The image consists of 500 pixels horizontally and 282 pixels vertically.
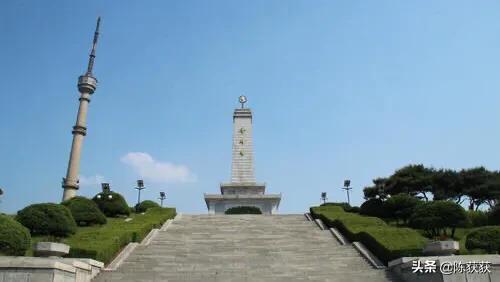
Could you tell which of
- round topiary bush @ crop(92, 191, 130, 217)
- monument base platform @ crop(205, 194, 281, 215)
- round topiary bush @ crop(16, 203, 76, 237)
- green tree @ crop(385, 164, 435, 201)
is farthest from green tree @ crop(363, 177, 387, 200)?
round topiary bush @ crop(16, 203, 76, 237)

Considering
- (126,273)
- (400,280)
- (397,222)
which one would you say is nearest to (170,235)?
(126,273)

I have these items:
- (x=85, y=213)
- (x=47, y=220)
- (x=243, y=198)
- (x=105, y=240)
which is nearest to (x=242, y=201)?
(x=243, y=198)

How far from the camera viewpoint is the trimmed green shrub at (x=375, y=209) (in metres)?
25.8

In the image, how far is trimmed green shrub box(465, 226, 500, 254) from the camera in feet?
45.4

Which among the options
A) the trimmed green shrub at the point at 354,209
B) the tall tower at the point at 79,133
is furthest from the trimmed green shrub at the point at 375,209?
the tall tower at the point at 79,133

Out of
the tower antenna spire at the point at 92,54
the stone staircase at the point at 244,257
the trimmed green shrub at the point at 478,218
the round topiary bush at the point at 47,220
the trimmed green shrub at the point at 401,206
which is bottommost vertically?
the stone staircase at the point at 244,257

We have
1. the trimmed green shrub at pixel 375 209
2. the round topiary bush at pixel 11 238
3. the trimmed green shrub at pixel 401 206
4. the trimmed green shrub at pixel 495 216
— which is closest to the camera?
the round topiary bush at pixel 11 238

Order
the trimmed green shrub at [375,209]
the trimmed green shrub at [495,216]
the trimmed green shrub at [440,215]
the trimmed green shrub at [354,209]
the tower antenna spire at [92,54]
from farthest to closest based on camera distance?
the tower antenna spire at [92,54], the trimmed green shrub at [354,209], the trimmed green shrub at [375,209], the trimmed green shrub at [495,216], the trimmed green shrub at [440,215]

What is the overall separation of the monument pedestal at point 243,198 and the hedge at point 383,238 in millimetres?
19032

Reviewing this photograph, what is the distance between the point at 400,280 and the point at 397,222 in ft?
40.9

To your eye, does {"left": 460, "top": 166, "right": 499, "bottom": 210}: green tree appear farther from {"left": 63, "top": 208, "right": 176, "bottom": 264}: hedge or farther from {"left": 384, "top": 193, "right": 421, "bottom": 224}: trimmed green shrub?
{"left": 63, "top": 208, "right": 176, "bottom": 264}: hedge

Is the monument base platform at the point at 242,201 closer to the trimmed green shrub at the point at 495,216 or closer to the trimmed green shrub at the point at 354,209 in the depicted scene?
the trimmed green shrub at the point at 354,209

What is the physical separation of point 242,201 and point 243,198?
1.32 feet

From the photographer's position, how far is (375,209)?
26.6 metres
